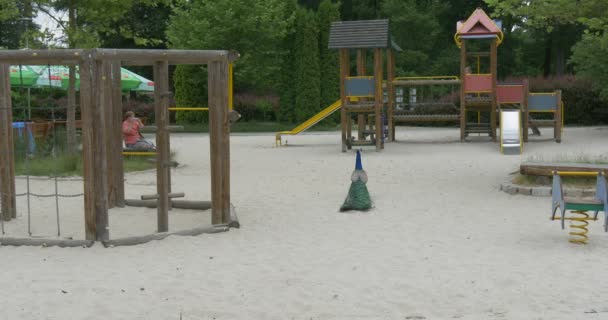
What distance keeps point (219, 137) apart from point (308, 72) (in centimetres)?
2628

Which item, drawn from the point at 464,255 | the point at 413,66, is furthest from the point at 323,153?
the point at 413,66

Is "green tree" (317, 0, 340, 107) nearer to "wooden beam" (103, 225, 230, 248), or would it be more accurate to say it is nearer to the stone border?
the stone border

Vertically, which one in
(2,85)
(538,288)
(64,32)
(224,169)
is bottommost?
(538,288)

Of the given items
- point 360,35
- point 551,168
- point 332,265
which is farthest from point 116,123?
point 360,35

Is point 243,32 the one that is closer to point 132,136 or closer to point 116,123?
point 132,136

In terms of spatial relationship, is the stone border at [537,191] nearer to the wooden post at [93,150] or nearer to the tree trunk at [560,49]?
the wooden post at [93,150]

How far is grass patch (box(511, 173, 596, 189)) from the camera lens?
38.0 feet

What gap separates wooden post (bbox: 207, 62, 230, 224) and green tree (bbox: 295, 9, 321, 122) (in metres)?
26.1

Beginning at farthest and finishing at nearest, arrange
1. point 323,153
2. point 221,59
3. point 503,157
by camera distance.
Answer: point 323,153 → point 503,157 → point 221,59

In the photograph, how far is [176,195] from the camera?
9.61 meters

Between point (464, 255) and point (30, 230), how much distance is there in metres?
5.01

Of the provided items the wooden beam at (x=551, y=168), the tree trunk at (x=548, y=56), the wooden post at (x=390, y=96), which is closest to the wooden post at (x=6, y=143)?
the wooden beam at (x=551, y=168)

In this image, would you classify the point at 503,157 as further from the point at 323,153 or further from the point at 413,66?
the point at 413,66

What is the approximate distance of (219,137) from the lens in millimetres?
9242
